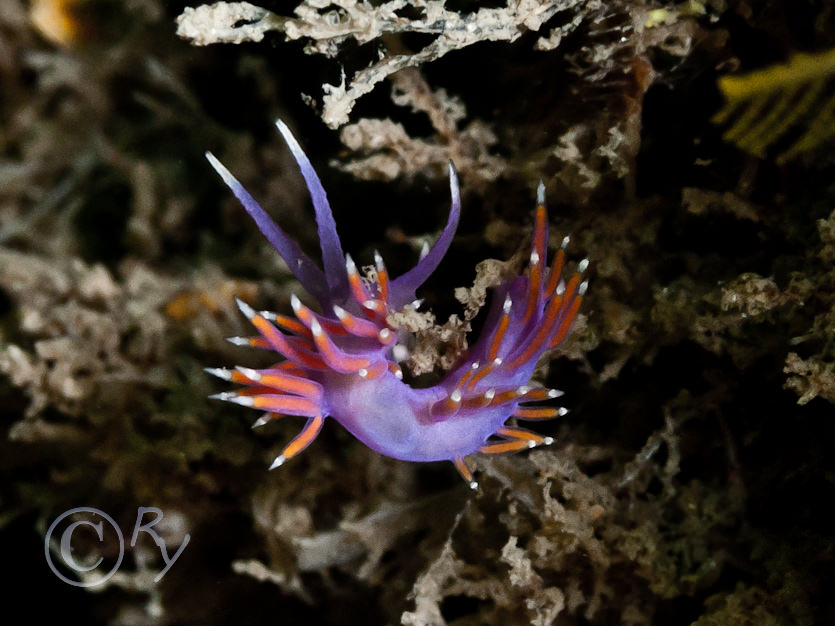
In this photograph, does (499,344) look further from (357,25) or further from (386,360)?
(357,25)

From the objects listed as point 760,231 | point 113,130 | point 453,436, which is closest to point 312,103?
point 453,436

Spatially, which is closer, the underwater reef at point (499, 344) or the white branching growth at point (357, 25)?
the white branching growth at point (357, 25)

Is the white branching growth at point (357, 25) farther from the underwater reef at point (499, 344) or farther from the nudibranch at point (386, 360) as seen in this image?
Answer: the nudibranch at point (386, 360)

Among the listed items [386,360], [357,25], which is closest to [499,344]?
[386,360]

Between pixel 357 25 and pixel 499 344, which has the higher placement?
pixel 357 25

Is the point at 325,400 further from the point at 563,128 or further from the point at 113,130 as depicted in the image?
the point at 113,130

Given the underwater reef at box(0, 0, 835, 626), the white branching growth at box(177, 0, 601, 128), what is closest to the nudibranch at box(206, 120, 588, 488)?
the underwater reef at box(0, 0, 835, 626)

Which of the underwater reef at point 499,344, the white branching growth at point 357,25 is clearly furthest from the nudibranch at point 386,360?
the white branching growth at point 357,25
